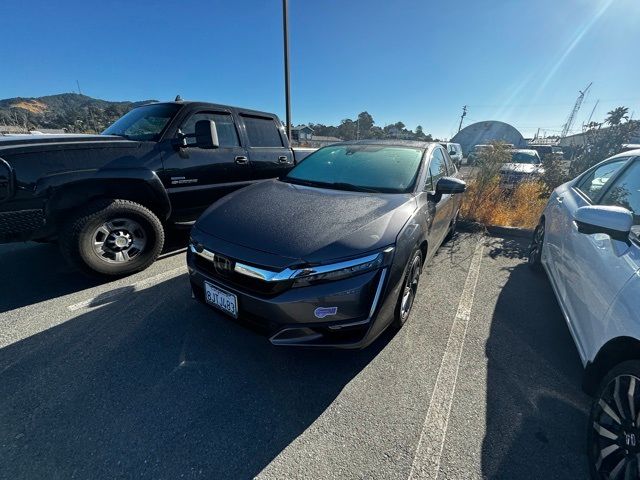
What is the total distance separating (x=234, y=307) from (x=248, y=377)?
20.7 inches

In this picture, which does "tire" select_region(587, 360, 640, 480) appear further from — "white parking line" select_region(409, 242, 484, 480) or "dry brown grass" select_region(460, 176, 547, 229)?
"dry brown grass" select_region(460, 176, 547, 229)

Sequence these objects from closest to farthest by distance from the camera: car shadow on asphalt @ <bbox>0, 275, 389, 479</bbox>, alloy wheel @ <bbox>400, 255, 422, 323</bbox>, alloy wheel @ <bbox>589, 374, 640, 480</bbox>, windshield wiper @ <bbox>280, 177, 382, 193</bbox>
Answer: alloy wheel @ <bbox>589, 374, 640, 480</bbox>
car shadow on asphalt @ <bbox>0, 275, 389, 479</bbox>
alloy wheel @ <bbox>400, 255, 422, 323</bbox>
windshield wiper @ <bbox>280, 177, 382, 193</bbox>

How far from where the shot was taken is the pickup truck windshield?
3.54 metres

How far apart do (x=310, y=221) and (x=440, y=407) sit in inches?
58.6

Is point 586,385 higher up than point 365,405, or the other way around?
point 586,385

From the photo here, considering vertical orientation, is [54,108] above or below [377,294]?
above

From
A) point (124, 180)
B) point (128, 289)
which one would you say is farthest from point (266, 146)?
point (128, 289)

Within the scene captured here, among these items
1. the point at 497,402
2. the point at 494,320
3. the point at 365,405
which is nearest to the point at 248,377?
the point at 365,405

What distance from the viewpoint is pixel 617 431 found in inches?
→ 56.0

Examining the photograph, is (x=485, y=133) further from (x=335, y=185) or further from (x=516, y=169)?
(x=335, y=185)

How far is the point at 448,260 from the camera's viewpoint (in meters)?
4.20

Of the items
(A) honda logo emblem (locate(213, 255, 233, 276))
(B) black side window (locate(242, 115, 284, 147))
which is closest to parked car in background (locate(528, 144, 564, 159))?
(B) black side window (locate(242, 115, 284, 147))

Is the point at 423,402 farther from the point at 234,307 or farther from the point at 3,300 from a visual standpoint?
the point at 3,300

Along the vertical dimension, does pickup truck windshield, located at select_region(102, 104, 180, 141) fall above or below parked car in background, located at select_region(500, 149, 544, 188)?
above
